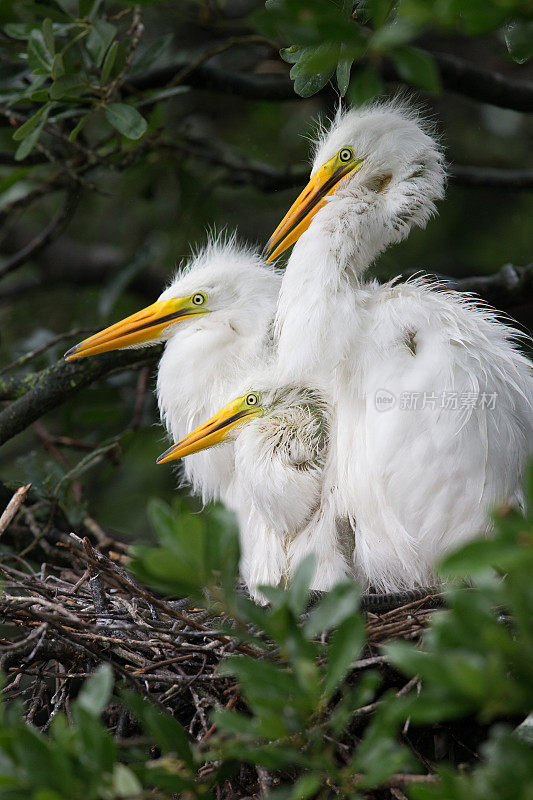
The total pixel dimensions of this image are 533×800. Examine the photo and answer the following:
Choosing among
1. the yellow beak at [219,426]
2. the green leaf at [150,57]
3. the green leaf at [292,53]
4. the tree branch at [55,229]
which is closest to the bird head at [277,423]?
the yellow beak at [219,426]

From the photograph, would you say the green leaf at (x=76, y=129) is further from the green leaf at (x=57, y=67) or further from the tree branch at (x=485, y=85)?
the tree branch at (x=485, y=85)

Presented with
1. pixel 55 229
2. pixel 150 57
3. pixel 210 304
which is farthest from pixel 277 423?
pixel 150 57

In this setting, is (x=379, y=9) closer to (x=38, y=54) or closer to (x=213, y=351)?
(x=213, y=351)

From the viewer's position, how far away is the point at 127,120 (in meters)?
2.23

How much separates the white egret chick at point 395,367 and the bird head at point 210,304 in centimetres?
32

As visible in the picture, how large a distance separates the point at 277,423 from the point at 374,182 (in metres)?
0.70

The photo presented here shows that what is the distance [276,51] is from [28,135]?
1.16 meters

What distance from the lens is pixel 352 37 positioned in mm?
949

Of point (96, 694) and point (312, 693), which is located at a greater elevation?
point (312, 693)

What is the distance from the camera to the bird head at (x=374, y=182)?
200 centimetres

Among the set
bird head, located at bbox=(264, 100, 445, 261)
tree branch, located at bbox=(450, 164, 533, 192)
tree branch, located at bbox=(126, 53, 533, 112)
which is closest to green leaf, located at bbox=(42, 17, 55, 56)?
tree branch, located at bbox=(126, 53, 533, 112)

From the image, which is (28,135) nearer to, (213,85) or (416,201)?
(213,85)

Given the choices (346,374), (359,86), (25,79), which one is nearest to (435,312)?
(346,374)

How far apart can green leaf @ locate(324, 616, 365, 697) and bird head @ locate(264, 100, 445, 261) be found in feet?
4.03
